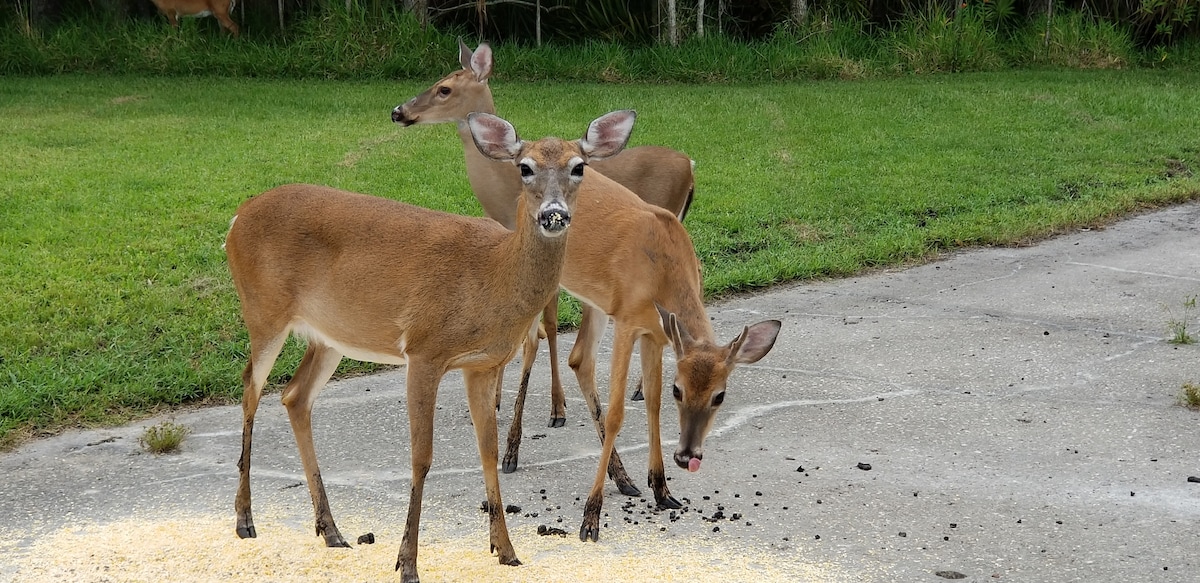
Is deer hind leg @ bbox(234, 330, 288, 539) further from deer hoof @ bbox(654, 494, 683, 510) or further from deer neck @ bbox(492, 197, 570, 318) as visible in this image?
deer hoof @ bbox(654, 494, 683, 510)

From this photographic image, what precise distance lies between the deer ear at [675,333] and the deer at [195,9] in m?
13.4

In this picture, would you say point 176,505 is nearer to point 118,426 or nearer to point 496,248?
point 118,426

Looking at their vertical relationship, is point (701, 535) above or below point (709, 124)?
above

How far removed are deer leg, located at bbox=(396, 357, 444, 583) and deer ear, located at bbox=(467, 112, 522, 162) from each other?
2.61 feet

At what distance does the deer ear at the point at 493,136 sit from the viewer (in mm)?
4801

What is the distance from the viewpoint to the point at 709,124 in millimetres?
13695

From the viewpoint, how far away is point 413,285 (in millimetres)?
4895

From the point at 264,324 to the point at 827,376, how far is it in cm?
321

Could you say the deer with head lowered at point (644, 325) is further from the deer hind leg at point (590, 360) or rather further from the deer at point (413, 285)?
the deer at point (413, 285)

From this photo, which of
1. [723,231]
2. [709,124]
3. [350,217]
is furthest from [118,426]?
[709,124]

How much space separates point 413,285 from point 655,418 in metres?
1.25

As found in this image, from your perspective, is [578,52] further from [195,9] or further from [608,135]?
[608,135]

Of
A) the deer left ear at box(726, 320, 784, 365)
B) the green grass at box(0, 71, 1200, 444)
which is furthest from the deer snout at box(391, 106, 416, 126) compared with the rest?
the deer left ear at box(726, 320, 784, 365)

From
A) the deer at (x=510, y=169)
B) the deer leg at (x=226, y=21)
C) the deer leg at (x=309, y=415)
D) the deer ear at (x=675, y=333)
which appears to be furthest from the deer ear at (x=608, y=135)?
the deer leg at (x=226, y=21)
